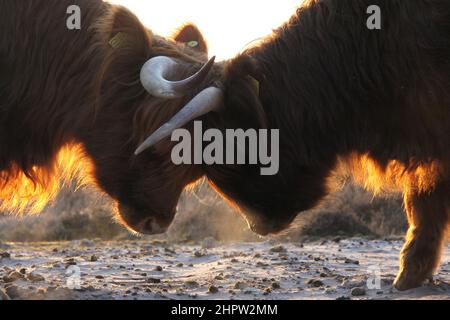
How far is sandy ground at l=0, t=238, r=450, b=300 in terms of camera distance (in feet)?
24.7

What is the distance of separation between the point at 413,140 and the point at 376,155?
0.33 meters

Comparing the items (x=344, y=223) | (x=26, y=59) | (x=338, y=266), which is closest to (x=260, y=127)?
(x=26, y=59)

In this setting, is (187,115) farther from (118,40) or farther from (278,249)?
(278,249)

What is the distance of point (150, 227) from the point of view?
741cm

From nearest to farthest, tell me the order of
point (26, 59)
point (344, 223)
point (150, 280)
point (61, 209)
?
point (26, 59), point (150, 280), point (344, 223), point (61, 209)

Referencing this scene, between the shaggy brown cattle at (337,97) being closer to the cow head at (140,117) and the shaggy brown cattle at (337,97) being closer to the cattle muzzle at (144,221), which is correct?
the cow head at (140,117)

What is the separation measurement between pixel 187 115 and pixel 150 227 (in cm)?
112

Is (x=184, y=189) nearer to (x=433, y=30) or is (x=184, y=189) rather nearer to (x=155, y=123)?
(x=155, y=123)

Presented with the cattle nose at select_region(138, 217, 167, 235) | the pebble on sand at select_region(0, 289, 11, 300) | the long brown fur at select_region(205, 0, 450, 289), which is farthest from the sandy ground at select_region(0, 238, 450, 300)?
the long brown fur at select_region(205, 0, 450, 289)

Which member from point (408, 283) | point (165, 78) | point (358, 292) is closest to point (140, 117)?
point (165, 78)

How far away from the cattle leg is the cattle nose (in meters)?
2.01

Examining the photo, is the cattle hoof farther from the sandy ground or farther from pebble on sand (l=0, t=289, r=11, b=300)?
pebble on sand (l=0, t=289, r=11, b=300)

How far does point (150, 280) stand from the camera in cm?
820

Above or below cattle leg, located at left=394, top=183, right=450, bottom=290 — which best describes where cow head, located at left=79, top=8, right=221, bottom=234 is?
above
